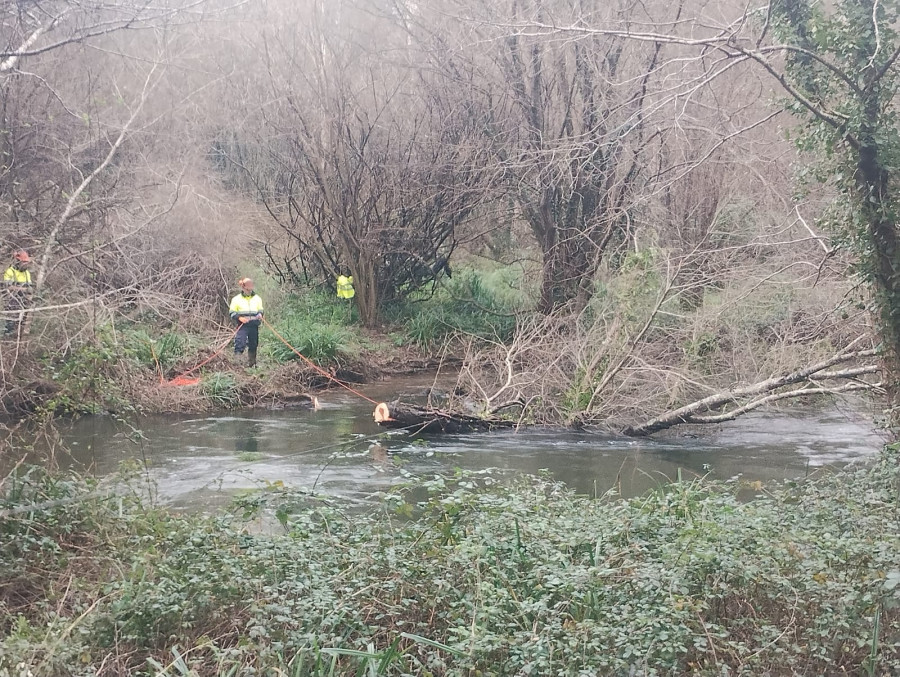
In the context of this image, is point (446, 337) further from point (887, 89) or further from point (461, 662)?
point (461, 662)

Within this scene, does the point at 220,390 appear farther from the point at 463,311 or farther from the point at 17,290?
the point at 17,290

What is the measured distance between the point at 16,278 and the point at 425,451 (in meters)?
5.67

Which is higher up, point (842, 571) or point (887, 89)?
point (887, 89)

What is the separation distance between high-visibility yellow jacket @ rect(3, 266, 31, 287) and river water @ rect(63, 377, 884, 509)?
2.08 metres

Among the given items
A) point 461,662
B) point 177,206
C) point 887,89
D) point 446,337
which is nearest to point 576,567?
point 461,662

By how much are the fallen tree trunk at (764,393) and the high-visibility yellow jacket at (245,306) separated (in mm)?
7975

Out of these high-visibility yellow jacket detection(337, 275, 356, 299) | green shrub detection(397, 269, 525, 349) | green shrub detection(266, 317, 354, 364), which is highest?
high-visibility yellow jacket detection(337, 275, 356, 299)

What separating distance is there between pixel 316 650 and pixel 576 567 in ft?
5.88

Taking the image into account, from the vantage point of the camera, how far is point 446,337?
2022 centimetres

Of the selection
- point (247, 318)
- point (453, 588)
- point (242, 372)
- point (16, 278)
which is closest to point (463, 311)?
point (247, 318)

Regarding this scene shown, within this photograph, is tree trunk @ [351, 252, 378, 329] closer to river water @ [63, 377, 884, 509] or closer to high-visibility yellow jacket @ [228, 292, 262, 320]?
high-visibility yellow jacket @ [228, 292, 262, 320]

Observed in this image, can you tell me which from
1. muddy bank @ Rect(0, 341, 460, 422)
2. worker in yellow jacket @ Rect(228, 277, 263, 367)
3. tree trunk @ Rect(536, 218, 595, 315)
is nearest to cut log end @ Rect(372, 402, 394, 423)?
muddy bank @ Rect(0, 341, 460, 422)

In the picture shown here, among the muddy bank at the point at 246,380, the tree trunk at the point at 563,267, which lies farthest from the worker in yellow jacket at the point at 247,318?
the tree trunk at the point at 563,267

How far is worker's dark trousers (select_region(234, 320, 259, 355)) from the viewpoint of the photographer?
1700 centimetres
